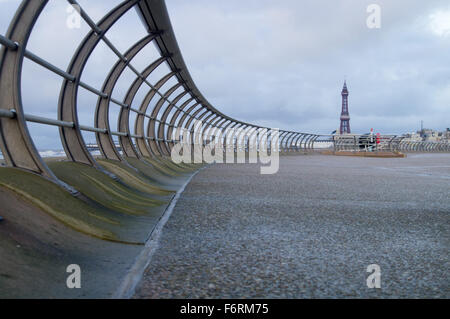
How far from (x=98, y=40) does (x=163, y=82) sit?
4.99 m

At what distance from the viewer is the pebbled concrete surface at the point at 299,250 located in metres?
2.56

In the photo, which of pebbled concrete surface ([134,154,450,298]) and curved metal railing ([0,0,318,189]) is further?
curved metal railing ([0,0,318,189])

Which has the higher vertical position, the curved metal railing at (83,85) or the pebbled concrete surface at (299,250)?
the curved metal railing at (83,85)

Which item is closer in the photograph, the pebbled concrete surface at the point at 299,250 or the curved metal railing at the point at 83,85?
the pebbled concrete surface at the point at 299,250

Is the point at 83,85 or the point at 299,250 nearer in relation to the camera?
the point at 299,250

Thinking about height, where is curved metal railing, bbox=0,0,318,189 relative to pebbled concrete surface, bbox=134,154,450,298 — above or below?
above

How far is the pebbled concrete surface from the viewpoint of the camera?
2564mm

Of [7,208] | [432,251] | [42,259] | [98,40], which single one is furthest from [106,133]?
[432,251]

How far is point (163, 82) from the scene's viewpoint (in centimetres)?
1020

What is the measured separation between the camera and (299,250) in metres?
3.45

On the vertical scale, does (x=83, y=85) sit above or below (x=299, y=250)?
above
